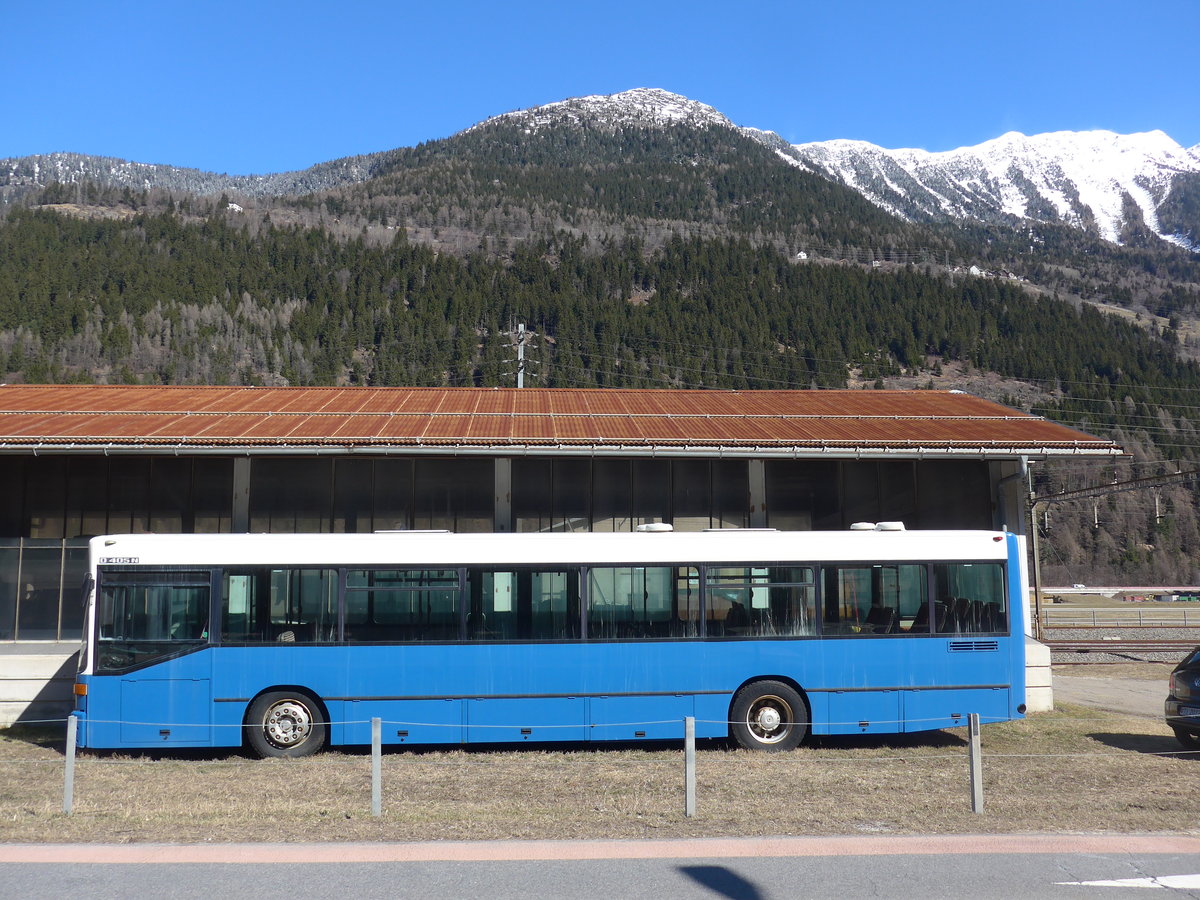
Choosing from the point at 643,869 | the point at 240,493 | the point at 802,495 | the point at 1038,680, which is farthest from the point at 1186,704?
the point at 240,493

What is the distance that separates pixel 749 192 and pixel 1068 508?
98.2m

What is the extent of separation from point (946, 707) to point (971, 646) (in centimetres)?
87

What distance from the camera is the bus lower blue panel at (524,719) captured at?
12391mm

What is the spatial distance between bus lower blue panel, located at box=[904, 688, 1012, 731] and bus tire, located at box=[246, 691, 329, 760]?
7.48 metres

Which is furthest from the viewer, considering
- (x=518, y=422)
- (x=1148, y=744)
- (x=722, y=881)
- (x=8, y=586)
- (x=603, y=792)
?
(x=518, y=422)

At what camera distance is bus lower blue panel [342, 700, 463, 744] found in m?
12.2

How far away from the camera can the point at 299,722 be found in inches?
482

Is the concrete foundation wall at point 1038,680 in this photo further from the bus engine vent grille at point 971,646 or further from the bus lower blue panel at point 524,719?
the bus lower blue panel at point 524,719

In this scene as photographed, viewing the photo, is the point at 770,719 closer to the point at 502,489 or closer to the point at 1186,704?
the point at 1186,704

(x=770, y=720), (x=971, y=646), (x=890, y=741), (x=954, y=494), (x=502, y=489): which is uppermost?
(x=502, y=489)

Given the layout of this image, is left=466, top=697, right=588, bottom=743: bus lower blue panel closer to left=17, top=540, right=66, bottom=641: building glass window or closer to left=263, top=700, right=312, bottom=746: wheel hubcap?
left=263, top=700, right=312, bottom=746: wheel hubcap

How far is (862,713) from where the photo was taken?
504 inches

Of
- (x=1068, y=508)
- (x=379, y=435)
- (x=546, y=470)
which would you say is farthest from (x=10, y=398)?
(x=1068, y=508)

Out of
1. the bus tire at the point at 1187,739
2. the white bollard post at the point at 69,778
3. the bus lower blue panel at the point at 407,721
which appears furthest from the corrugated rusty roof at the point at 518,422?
the white bollard post at the point at 69,778
